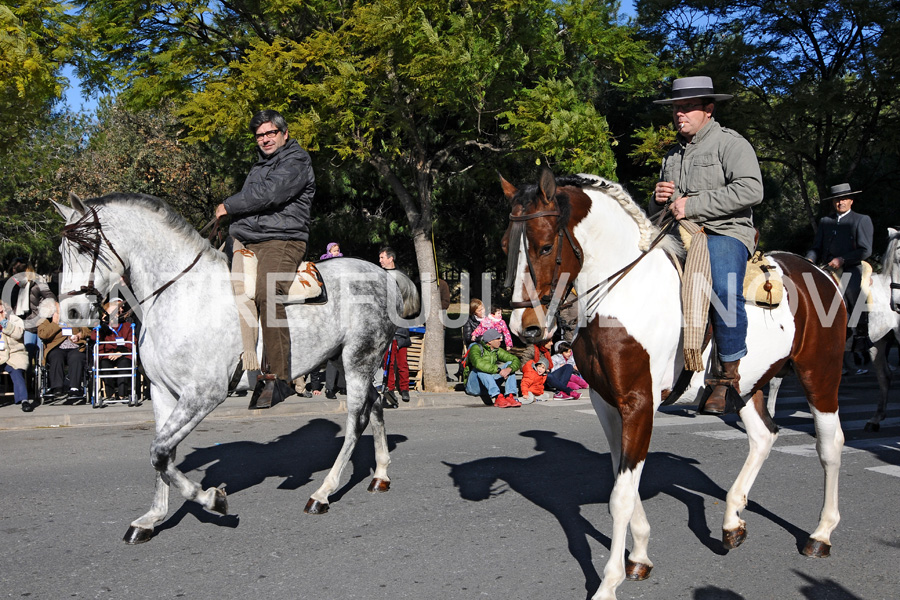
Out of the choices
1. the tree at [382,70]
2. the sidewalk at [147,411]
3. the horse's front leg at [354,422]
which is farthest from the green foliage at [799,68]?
the horse's front leg at [354,422]

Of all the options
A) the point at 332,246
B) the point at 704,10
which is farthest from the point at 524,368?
the point at 704,10

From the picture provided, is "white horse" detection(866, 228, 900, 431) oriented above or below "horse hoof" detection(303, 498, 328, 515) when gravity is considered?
above

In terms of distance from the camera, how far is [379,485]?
21.7 feet

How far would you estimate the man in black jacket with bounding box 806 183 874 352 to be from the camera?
10.3 m

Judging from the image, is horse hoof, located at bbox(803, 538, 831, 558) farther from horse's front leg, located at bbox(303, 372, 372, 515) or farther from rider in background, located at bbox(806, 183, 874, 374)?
rider in background, located at bbox(806, 183, 874, 374)

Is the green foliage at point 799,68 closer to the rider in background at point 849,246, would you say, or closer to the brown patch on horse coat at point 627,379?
the rider in background at point 849,246

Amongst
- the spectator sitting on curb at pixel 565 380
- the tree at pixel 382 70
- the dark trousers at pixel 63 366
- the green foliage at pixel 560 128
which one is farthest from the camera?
the spectator sitting on curb at pixel 565 380

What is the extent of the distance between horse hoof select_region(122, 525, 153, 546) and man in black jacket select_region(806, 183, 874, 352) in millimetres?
8706

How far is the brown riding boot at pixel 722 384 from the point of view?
15.6 ft

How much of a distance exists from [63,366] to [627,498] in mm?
11250

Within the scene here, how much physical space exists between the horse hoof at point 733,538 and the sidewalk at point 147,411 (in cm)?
763

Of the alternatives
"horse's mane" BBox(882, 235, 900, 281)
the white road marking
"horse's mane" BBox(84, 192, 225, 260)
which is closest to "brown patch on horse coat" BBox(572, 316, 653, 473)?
"horse's mane" BBox(84, 192, 225, 260)

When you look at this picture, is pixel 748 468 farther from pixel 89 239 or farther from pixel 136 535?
pixel 89 239

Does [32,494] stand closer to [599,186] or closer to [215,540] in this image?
[215,540]
